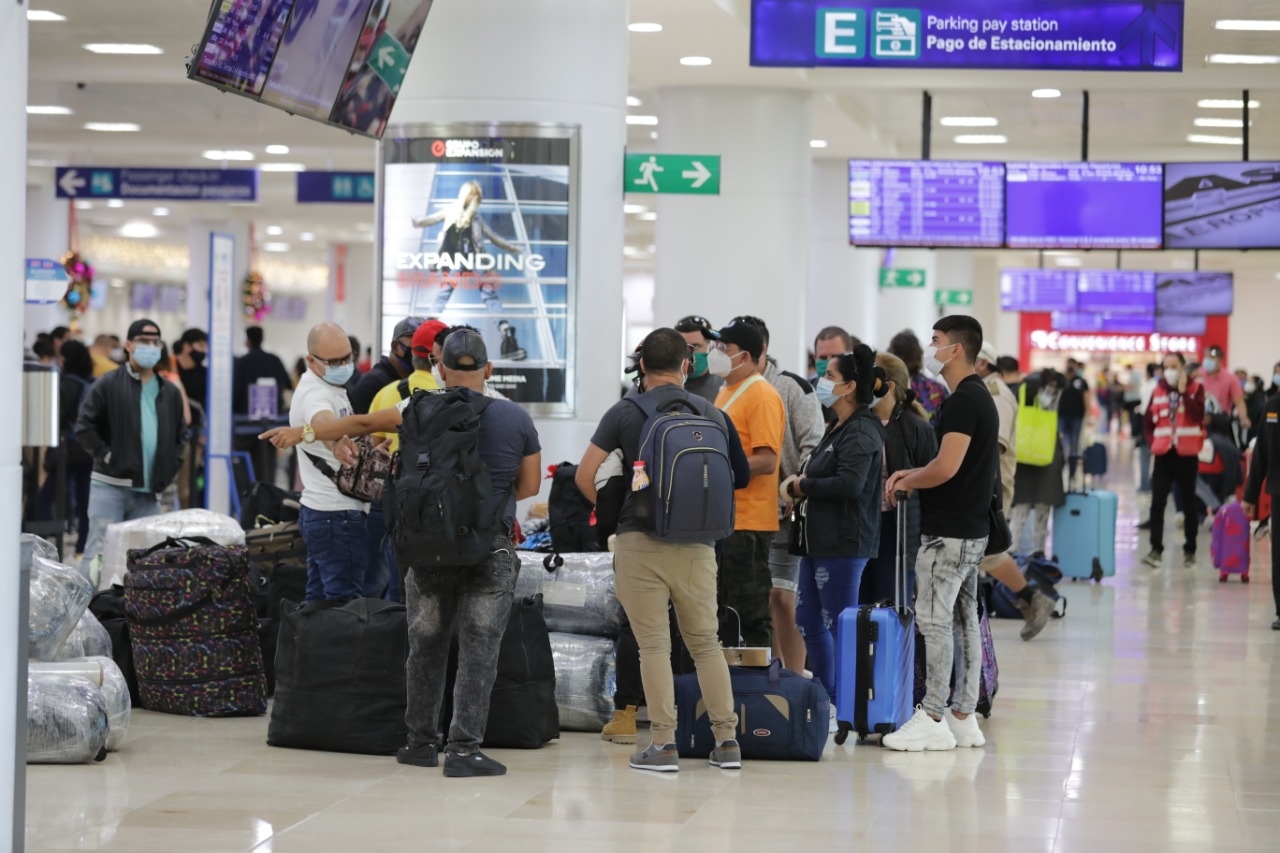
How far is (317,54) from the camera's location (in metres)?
6.92

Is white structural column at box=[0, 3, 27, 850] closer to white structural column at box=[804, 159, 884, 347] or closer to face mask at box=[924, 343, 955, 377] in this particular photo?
face mask at box=[924, 343, 955, 377]

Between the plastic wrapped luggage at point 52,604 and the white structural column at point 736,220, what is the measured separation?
7930 millimetres

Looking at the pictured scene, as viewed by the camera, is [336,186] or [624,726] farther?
[336,186]

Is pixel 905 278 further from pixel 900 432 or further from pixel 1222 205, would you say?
pixel 900 432

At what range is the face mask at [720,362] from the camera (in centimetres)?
697

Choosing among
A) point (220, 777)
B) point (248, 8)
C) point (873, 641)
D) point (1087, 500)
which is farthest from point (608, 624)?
point (1087, 500)

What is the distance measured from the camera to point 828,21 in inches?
362

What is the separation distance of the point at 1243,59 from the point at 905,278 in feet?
27.4

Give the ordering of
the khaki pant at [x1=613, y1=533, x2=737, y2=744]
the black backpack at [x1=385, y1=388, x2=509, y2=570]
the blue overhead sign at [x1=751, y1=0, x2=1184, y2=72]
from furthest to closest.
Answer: the blue overhead sign at [x1=751, y1=0, x2=1184, y2=72], the khaki pant at [x1=613, y1=533, x2=737, y2=744], the black backpack at [x1=385, y1=388, x2=509, y2=570]

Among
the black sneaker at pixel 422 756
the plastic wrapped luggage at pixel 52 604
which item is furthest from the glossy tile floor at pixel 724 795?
the plastic wrapped luggage at pixel 52 604

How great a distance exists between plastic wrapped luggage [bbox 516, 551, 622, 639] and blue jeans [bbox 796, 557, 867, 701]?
792 millimetres

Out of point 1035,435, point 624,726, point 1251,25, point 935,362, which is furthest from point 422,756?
point 1251,25

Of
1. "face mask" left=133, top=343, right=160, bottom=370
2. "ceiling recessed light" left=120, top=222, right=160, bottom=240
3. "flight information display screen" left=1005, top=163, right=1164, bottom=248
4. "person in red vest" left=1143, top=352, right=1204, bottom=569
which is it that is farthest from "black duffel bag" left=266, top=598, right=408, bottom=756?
"ceiling recessed light" left=120, top=222, right=160, bottom=240

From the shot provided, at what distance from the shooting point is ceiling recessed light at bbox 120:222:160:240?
34.1 m
